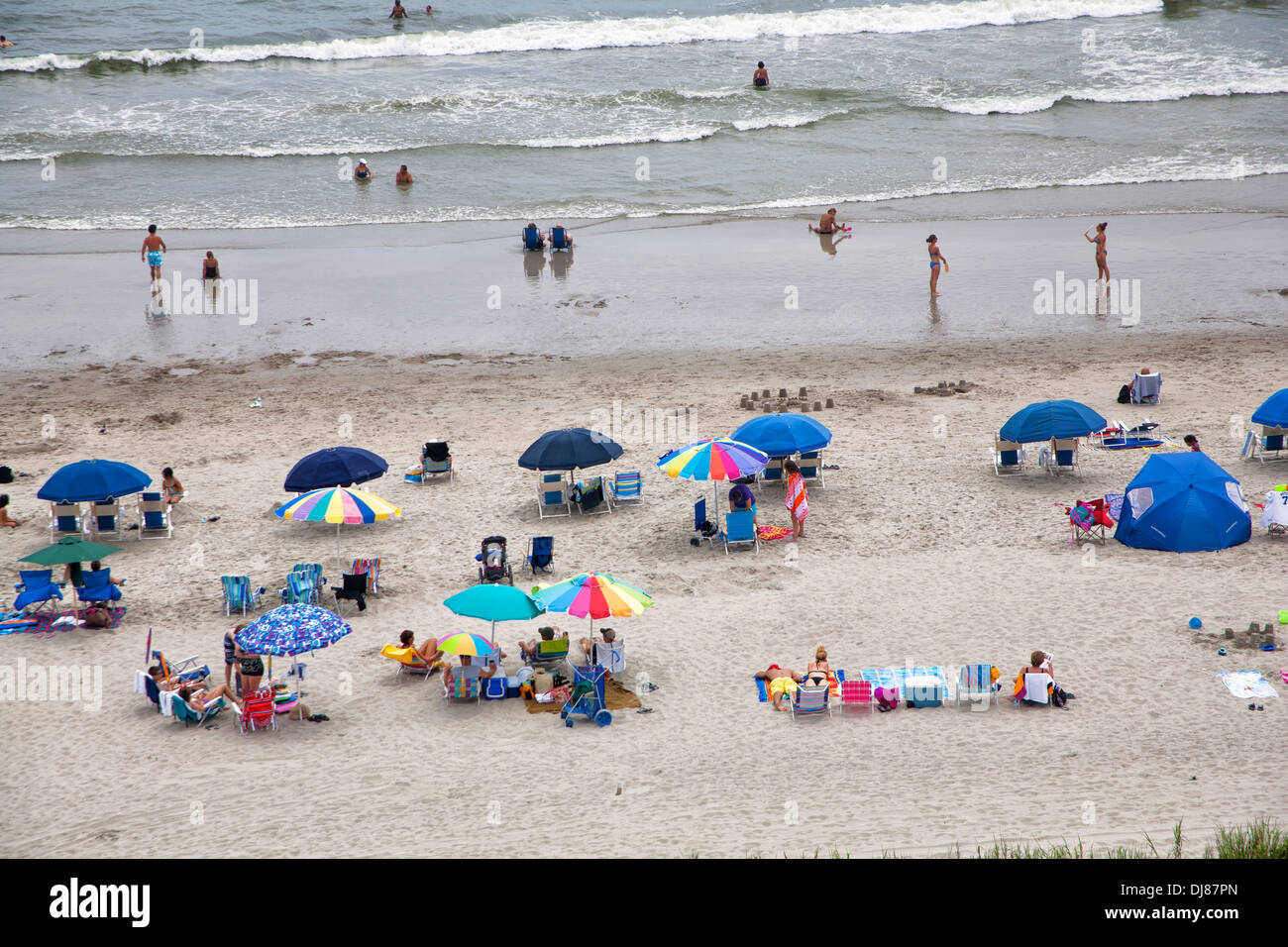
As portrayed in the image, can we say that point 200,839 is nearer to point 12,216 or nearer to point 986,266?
point 986,266

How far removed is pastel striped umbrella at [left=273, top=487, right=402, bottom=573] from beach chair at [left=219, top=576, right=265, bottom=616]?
4.01 ft

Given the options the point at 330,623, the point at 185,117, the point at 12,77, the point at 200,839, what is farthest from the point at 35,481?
the point at 12,77

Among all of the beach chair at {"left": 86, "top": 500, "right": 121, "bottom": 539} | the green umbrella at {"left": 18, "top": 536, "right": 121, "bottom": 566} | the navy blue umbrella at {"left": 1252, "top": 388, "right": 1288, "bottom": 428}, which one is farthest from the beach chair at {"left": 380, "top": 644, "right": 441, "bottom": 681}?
the navy blue umbrella at {"left": 1252, "top": 388, "right": 1288, "bottom": 428}

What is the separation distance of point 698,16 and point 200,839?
48780mm

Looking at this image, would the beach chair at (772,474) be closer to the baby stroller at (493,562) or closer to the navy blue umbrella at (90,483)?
the baby stroller at (493,562)

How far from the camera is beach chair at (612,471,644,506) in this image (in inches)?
609

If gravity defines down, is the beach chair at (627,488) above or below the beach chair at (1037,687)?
above

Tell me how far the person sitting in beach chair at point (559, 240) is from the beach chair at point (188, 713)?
1796 cm

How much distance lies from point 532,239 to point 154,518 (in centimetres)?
1392

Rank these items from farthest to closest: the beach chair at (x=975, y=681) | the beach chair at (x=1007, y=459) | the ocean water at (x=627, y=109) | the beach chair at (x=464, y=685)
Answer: the ocean water at (x=627, y=109) < the beach chair at (x=1007, y=459) < the beach chair at (x=464, y=685) < the beach chair at (x=975, y=681)

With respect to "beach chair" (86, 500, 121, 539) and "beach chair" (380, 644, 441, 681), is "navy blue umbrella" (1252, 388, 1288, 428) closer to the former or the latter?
"beach chair" (380, 644, 441, 681)

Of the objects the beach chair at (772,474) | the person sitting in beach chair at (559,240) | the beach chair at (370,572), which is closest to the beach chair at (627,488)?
the beach chair at (772,474)

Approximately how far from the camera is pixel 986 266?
24875mm

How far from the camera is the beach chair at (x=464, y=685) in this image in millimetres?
10516
